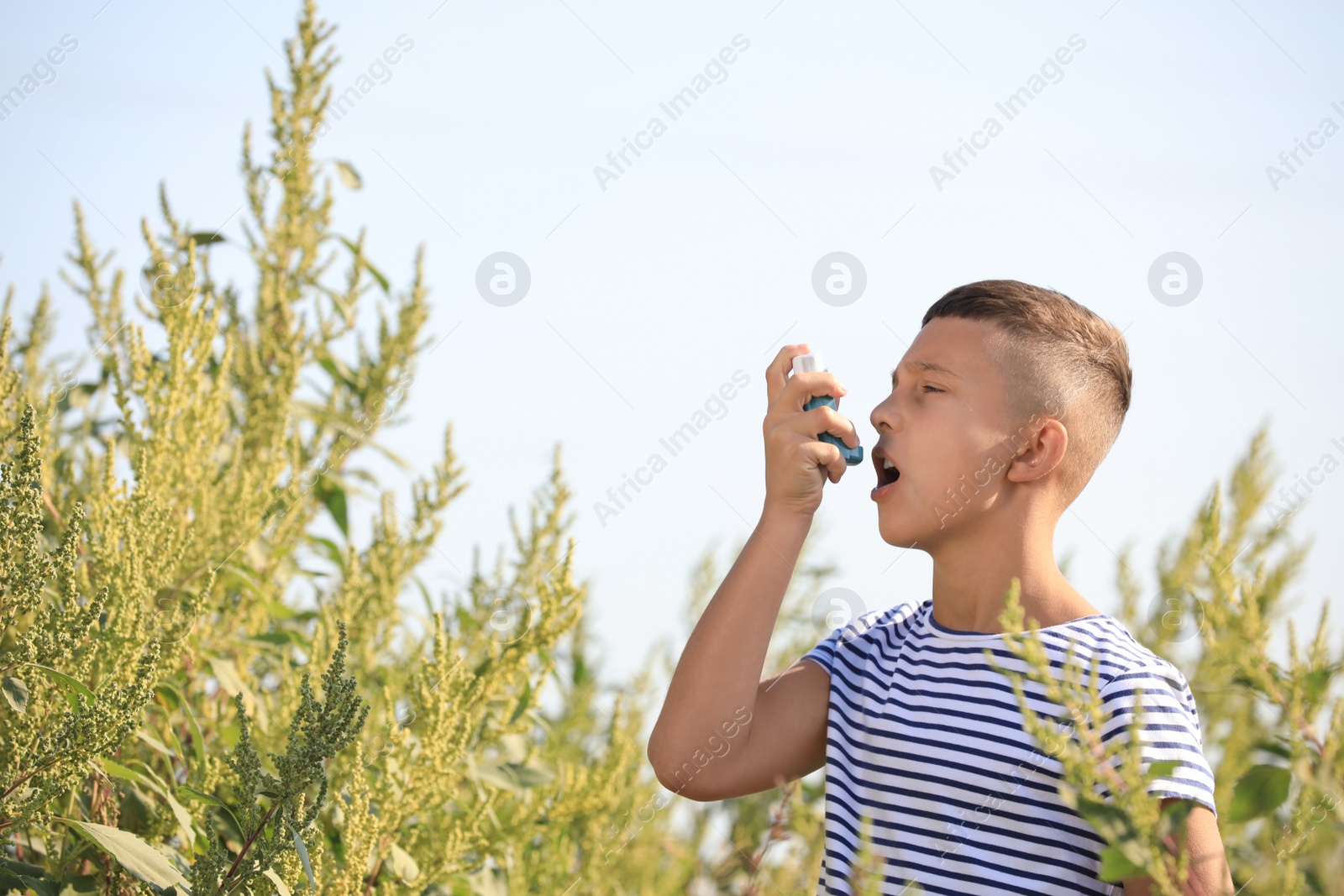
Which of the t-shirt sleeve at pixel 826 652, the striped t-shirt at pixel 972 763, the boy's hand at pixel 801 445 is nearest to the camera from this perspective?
the striped t-shirt at pixel 972 763

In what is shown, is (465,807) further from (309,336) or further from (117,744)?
(309,336)

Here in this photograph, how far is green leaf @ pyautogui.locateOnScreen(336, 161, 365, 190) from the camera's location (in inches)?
117

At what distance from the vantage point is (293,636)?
241 cm

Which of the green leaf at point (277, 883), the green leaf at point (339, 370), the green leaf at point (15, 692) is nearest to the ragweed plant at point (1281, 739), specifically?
the green leaf at point (277, 883)

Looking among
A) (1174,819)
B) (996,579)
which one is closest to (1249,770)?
(1174,819)

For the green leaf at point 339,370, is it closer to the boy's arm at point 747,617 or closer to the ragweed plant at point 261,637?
the ragweed plant at point 261,637

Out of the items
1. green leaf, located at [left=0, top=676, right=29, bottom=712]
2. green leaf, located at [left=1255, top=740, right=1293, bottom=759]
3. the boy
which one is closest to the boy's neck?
the boy

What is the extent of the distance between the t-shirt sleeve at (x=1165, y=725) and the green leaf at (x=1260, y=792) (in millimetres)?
460

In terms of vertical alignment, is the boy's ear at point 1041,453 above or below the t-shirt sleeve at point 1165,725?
above

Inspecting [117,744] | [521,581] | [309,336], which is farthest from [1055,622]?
[309,336]

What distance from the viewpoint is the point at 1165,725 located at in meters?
1.56

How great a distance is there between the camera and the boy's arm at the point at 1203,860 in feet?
4.19

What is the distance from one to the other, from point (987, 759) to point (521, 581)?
109 centimetres

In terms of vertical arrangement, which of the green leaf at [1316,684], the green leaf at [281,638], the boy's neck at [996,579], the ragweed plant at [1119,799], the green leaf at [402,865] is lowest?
the green leaf at [402,865]
